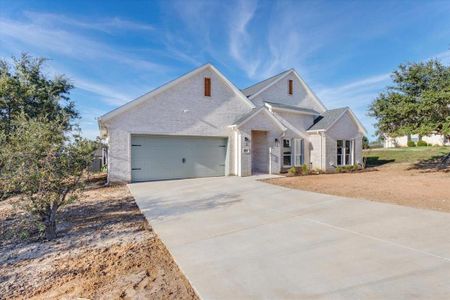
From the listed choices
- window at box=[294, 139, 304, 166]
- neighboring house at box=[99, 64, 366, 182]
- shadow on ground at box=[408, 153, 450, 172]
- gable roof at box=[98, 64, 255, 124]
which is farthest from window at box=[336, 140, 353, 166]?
gable roof at box=[98, 64, 255, 124]

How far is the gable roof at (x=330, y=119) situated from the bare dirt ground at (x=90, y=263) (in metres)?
14.7

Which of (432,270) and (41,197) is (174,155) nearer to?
(41,197)

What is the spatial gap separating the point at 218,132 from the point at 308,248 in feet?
35.8

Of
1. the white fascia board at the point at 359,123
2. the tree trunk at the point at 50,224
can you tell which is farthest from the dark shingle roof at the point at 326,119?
the tree trunk at the point at 50,224

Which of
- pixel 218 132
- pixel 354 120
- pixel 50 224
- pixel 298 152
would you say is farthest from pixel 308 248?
pixel 354 120

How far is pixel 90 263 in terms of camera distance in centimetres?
374

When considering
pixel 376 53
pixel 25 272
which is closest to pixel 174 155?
pixel 25 272

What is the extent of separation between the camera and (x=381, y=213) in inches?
230

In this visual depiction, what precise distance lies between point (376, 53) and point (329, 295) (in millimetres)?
18136

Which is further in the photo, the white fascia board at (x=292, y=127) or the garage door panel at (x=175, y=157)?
the white fascia board at (x=292, y=127)

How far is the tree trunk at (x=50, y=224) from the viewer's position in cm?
491

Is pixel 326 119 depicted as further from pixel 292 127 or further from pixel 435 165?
pixel 435 165

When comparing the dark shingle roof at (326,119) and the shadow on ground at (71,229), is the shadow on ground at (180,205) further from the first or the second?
the dark shingle roof at (326,119)

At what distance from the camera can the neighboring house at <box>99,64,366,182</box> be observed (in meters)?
12.3
